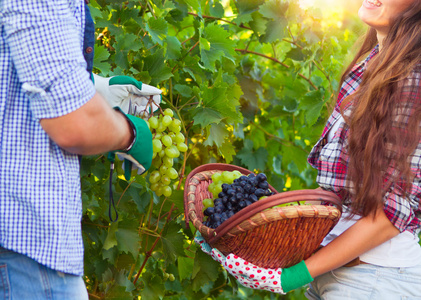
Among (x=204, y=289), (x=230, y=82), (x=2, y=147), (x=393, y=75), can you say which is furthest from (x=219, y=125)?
(x=2, y=147)

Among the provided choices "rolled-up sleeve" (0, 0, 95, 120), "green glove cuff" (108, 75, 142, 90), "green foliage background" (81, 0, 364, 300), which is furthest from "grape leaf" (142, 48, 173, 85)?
"rolled-up sleeve" (0, 0, 95, 120)

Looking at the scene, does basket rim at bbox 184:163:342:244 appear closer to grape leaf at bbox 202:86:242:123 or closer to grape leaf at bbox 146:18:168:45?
grape leaf at bbox 202:86:242:123

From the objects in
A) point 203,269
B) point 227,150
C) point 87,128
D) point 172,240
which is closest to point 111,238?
point 172,240

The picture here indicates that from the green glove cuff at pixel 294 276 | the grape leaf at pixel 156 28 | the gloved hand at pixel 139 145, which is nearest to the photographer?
the gloved hand at pixel 139 145

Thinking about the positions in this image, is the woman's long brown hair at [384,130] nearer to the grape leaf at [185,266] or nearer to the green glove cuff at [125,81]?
the green glove cuff at [125,81]

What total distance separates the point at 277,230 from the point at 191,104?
0.92 metres

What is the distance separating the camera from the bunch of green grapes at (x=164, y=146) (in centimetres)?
163

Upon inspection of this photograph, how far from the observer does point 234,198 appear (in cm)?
142

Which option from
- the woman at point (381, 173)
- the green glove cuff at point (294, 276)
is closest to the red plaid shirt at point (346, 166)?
the woman at point (381, 173)

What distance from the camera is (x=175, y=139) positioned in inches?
68.1

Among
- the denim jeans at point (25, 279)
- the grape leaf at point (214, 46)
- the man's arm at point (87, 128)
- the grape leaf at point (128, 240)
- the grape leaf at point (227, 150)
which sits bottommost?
the grape leaf at point (128, 240)

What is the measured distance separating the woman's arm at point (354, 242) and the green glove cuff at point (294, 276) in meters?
0.02

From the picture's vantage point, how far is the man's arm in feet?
2.97

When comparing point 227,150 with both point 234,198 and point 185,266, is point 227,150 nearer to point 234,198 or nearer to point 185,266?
point 185,266
